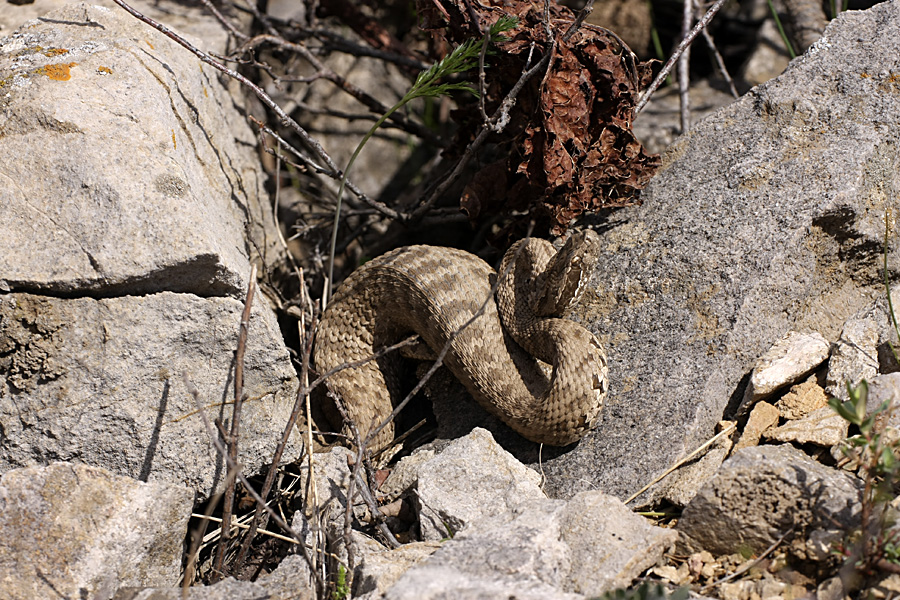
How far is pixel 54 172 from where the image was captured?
333cm

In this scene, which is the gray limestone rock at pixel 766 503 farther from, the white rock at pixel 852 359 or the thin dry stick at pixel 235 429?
the thin dry stick at pixel 235 429

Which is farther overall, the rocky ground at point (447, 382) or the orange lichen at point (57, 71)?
the orange lichen at point (57, 71)

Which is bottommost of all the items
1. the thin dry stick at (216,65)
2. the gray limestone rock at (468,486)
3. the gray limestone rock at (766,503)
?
the gray limestone rock at (468,486)

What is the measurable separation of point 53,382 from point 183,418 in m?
0.54

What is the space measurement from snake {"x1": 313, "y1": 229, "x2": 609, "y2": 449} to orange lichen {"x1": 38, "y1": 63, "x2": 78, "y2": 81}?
176 centimetres

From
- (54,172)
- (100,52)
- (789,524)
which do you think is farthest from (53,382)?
(789,524)

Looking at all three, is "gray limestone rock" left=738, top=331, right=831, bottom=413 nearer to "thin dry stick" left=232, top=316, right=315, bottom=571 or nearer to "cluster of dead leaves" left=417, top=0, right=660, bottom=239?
"cluster of dead leaves" left=417, top=0, right=660, bottom=239

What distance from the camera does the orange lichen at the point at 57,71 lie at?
3641mm

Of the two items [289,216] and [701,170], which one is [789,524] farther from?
[289,216]

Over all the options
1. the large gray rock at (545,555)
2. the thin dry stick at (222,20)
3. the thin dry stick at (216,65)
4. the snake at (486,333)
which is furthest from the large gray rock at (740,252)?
the thin dry stick at (222,20)

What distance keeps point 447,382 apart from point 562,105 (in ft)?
5.36

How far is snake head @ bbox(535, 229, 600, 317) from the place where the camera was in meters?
3.65

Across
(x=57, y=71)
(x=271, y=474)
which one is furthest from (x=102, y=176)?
(x=271, y=474)

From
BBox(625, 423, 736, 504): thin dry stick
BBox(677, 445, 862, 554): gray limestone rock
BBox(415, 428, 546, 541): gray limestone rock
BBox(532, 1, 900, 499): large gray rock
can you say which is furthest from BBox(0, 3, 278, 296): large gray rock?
BBox(677, 445, 862, 554): gray limestone rock
